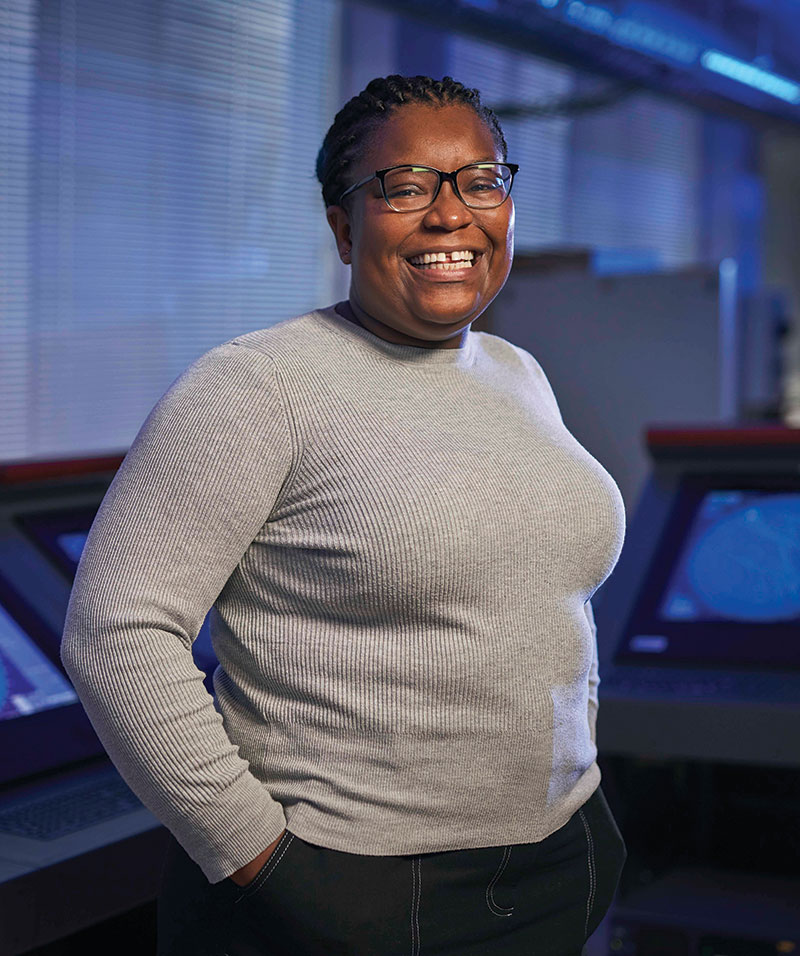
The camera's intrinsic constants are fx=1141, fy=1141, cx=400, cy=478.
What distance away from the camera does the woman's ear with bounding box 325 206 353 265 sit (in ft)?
3.78

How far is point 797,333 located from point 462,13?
4.79 meters

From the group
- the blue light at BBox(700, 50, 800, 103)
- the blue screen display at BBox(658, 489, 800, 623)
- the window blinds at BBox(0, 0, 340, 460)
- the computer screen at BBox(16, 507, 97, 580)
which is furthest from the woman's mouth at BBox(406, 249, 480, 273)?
the blue light at BBox(700, 50, 800, 103)

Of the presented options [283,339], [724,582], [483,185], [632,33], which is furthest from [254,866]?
[632,33]

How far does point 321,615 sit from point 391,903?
26cm

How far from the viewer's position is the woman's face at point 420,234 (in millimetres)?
1090

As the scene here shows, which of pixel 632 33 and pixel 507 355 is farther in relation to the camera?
pixel 632 33

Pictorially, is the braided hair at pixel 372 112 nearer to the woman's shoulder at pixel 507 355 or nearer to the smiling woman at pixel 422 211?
the smiling woman at pixel 422 211

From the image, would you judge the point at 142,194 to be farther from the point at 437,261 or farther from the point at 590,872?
the point at 590,872

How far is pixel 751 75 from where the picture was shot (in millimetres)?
4508

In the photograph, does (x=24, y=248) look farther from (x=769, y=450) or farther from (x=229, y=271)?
(x=769, y=450)

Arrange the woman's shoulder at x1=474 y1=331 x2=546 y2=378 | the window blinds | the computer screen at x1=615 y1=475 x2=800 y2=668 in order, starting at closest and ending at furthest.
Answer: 1. the woman's shoulder at x1=474 y1=331 x2=546 y2=378
2. the computer screen at x1=615 y1=475 x2=800 y2=668
3. the window blinds

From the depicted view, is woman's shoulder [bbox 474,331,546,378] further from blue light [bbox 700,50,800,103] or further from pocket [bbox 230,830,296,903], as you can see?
blue light [bbox 700,50,800,103]

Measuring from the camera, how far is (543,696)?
1.05 m

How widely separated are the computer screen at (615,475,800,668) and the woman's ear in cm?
100
